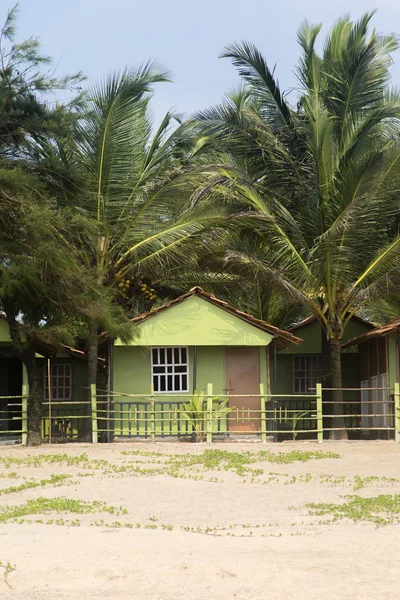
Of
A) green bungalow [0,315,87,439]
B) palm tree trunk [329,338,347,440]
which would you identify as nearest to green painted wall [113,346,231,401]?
green bungalow [0,315,87,439]

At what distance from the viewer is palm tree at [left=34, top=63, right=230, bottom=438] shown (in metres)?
22.8

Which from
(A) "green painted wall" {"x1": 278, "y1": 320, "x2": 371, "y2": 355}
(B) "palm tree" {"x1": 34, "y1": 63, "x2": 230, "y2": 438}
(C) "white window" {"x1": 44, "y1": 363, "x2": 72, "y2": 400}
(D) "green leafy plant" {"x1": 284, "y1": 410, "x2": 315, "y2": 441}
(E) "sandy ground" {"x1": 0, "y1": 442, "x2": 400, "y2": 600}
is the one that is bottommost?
(E) "sandy ground" {"x1": 0, "y1": 442, "x2": 400, "y2": 600}

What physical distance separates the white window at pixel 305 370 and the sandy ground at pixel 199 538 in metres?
10.2

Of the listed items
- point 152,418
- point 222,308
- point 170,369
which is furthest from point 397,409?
point 170,369

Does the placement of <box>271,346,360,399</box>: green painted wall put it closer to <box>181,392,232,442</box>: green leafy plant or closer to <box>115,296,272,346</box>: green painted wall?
<box>115,296,272,346</box>: green painted wall

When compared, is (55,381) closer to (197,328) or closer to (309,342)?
(197,328)

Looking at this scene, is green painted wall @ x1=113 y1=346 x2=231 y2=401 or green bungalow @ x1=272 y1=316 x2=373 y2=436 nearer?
green painted wall @ x1=113 y1=346 x2=231 y2=401

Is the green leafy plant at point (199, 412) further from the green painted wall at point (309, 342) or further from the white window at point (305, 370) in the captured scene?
the white window at point (305, 370)

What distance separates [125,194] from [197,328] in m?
3.79

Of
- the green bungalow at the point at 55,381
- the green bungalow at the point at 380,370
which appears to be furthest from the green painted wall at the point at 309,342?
the green bungalow at the point at 55,381

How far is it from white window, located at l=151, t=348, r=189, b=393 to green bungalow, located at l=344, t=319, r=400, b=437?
4.44m

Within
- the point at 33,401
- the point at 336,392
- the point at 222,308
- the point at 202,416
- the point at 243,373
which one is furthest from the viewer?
the point at 243,373

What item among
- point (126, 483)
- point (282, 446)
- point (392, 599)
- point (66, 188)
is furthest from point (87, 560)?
point (66, 188)

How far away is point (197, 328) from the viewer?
74.5 ft
